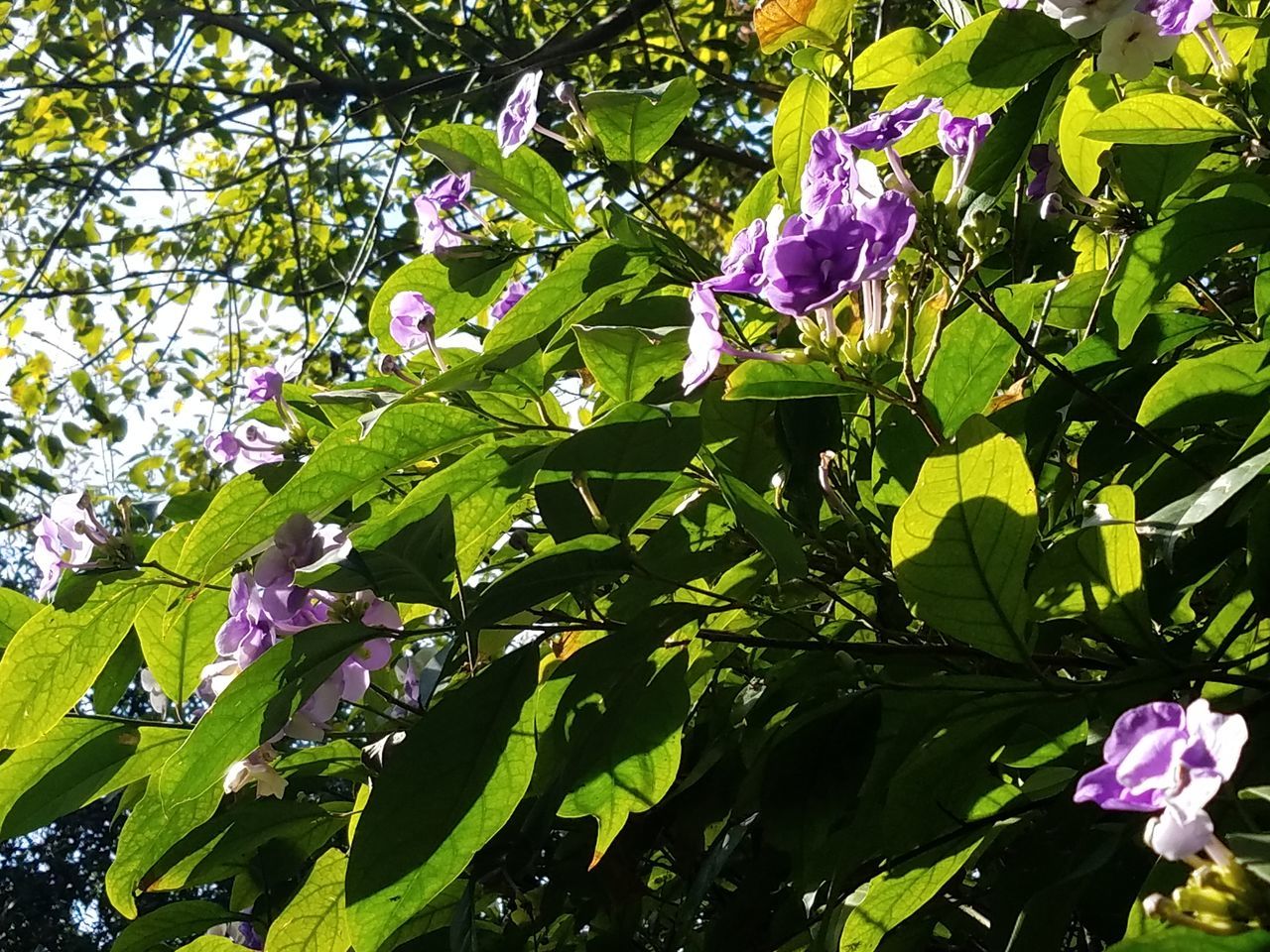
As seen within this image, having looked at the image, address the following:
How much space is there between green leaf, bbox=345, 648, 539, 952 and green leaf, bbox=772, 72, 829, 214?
19.9 inches

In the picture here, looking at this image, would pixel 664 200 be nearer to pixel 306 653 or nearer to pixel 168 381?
pixel 168 381

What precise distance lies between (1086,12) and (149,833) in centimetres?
95

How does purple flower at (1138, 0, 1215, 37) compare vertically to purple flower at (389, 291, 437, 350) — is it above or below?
above

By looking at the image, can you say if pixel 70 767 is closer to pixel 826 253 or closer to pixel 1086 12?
pixel 826 253

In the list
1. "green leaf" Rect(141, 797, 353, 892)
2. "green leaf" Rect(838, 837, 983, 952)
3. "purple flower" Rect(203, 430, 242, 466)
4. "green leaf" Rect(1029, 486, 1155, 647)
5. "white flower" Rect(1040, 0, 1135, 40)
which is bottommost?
"green leaf" Rect(141, 797, 353, 892)

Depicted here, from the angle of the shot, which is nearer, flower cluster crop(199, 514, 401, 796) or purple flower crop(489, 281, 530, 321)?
flower cluster crop(199, 514, 401, 796)

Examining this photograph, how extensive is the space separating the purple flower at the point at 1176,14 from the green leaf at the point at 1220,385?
0.23 meters

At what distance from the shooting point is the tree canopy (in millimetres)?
659

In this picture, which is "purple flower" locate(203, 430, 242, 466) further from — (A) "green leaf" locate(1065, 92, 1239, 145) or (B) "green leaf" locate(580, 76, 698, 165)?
(A) "green leaf" locate(1065, 92, 1239, 145)

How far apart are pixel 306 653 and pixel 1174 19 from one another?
740 mm

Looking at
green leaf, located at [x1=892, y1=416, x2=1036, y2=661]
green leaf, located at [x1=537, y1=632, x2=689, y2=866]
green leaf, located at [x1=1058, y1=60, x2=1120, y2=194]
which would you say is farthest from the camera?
green leaf, located at [x1=1058, y1=60, x2=1120, y2=194]

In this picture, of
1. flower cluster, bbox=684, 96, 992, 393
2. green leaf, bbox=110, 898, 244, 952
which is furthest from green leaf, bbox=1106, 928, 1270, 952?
green leaf, bbox=110, 898, 244, 952

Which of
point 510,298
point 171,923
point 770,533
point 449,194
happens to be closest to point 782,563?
point 770,533

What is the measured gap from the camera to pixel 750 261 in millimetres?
722
